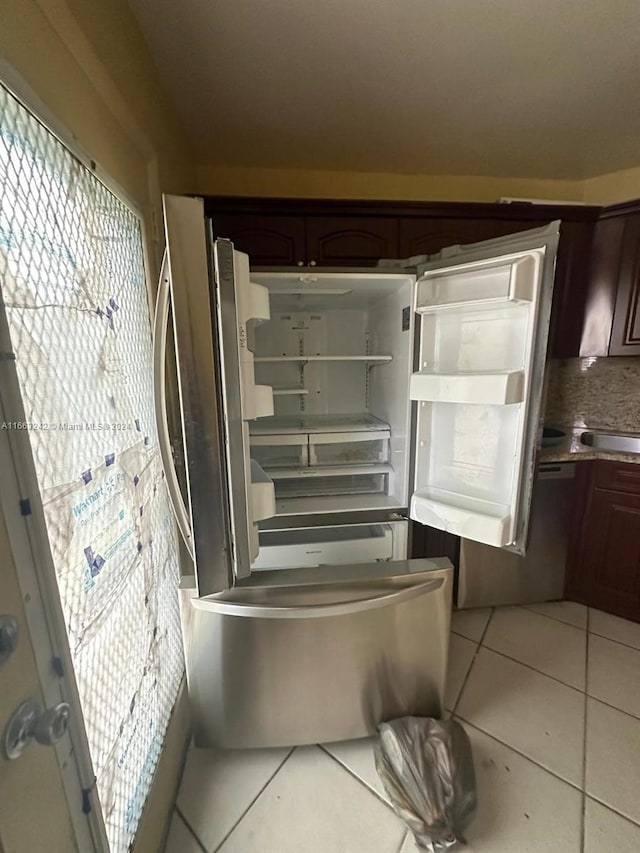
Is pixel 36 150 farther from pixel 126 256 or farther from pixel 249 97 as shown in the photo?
pixel 249 97

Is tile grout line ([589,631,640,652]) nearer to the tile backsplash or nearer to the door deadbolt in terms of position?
the tile backsplash

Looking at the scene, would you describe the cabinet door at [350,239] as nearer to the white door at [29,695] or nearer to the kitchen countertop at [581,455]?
the kitchen countertop at [581,455]

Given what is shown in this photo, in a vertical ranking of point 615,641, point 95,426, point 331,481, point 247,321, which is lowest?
point 615,641

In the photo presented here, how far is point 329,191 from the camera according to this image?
212 centimetres

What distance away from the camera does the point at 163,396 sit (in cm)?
90

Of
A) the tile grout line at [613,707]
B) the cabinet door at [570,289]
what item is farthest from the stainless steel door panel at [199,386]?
the cabinet door at [570,289]

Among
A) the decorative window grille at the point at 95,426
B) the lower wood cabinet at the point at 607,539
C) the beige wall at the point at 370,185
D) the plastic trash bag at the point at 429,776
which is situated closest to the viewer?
the decorative window grille at the point at 95,426

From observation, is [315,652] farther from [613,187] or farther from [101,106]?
[613,187]

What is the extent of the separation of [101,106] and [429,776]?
2.05 m

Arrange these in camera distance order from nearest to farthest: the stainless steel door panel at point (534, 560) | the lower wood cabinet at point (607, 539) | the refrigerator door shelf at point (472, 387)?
the refrigerator door shelf at point (472, 387), the lower wood cabinet at point (607, 539), the stainless steel door panel at point (534, 560)

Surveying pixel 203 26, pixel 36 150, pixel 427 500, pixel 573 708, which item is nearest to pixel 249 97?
pixel 203 26

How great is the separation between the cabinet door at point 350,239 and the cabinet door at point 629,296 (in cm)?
118

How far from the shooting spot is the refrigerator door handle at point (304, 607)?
1.09 meters

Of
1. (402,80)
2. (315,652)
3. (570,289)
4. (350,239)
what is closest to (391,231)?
(350,239)
